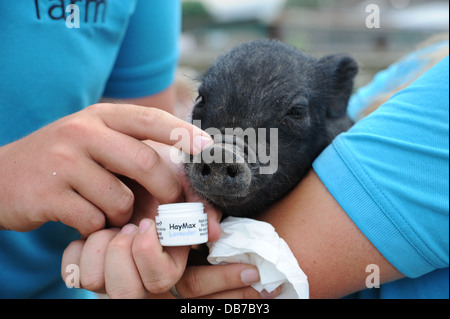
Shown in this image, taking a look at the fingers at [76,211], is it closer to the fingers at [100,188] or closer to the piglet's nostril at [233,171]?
the fingers at [100,188]

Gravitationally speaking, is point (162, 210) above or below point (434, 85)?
below

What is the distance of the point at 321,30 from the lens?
962 cm

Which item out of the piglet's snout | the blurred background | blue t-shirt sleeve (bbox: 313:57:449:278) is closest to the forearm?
blue t-shirt sleeve (bbox: 313:57:449:278)

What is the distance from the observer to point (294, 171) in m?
1.52

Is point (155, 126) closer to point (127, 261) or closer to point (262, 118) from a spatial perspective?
point (127, 261)

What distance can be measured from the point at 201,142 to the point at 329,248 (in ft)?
1.76

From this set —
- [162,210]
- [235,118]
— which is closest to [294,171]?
[235,118]

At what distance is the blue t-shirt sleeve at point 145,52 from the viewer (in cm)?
196

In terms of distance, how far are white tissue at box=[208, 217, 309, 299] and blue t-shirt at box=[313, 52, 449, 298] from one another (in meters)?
0.23

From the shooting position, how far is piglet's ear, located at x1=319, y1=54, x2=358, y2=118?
1.79m

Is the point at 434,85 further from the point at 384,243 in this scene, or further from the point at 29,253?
the point at 29,253

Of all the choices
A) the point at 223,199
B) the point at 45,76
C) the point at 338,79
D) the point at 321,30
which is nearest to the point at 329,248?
the point at 223,199

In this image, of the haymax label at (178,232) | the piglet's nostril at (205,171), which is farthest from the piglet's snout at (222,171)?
the haymax label at (178,232)
